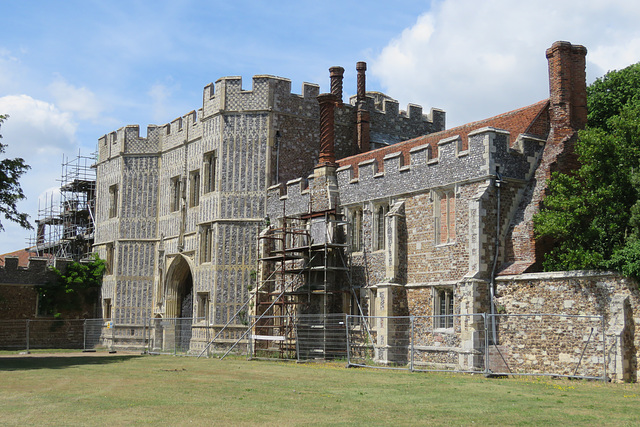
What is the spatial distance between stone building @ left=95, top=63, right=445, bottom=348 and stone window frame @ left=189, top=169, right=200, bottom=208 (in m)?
0.04

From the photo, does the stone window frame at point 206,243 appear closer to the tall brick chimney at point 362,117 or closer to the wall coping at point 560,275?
the tall brick chimney at point 362,117

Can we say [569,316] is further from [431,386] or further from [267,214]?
[267,214]

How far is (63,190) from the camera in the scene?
43.2 metres

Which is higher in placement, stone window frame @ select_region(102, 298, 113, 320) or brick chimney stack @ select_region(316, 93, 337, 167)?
brick chimney stack @ select_region(316, 93, 337, 167)

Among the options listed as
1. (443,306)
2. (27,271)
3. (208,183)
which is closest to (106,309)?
(27,271)

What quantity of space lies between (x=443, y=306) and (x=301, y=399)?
381 inches

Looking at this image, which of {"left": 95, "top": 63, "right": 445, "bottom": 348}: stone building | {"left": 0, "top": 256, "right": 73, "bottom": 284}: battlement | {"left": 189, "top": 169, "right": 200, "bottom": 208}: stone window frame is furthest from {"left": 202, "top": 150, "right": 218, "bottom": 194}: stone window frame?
{"left": 0, "top": 256, "right": 73, "bottom": 284}: battlement

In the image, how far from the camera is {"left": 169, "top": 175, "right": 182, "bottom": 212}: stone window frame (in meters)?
33.3

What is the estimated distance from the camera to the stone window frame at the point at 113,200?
36.2 meters

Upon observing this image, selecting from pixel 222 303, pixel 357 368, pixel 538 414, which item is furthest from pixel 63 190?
pixel 538 414

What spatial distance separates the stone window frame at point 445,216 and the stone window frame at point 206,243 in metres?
10.7

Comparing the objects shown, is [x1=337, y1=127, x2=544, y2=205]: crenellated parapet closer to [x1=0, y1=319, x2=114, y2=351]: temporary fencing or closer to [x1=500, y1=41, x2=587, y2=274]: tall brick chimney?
[x1=500, y1=41, x2=587, y2=274]: tall brick chimney

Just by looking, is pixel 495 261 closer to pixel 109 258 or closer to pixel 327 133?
pixel 327 133

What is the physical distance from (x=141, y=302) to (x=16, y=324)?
633cm
